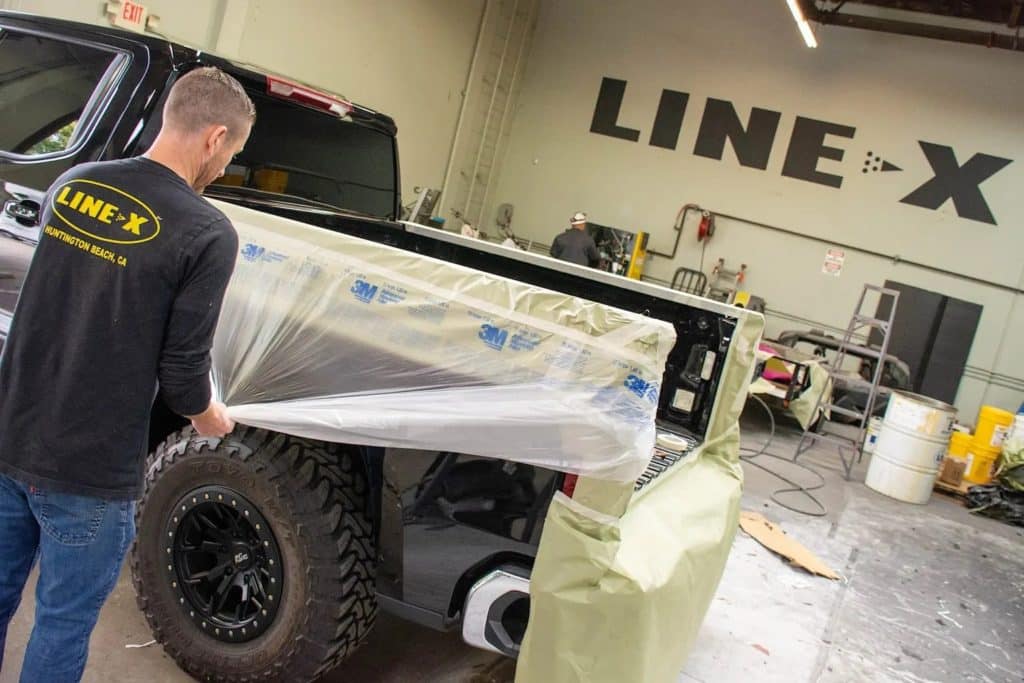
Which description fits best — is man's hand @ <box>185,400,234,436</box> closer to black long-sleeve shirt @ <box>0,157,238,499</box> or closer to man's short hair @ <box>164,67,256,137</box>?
black long-sleeve shirt @ <box>0,157,238,499</box>

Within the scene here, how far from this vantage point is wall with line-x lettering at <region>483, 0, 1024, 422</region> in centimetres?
1014

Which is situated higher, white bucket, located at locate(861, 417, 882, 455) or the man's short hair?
the man's short hair

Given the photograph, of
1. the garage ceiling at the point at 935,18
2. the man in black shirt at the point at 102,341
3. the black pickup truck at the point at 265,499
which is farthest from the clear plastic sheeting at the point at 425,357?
the garage ceiling at the point at 935,18

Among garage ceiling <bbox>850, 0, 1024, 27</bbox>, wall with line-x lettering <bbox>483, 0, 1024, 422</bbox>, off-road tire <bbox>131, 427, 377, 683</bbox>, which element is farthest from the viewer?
wall with line-x lettering <bbox>483, 0, 1024, 422</bbox>

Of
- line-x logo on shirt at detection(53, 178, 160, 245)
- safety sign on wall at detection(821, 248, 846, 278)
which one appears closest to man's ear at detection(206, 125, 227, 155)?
line-x logo on shirt at detection(53, 178, 160, 245)

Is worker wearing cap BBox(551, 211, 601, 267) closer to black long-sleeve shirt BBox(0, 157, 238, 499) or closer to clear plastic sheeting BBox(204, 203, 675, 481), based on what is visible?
clear plastic sheeting BBox(204, 203, 675, 481)

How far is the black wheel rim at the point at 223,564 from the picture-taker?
1.92 m

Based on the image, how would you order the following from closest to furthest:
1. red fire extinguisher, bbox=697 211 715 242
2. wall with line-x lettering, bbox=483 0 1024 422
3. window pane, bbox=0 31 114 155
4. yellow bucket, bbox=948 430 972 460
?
window pane, bbox=0 31 114 155, yellow bucket, bbox=948 430 972 460, wall with line-x lettering, bbox=483 0 1024 422, red fire extinguisher, bbox=697 211 715 242

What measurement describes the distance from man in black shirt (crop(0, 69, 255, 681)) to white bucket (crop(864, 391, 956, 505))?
19.6 feet

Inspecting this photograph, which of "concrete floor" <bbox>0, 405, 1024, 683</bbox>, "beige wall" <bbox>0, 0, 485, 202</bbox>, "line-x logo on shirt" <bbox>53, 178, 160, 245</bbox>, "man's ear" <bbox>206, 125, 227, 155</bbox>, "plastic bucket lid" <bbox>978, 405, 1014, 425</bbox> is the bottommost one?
"concrete floor" <bbox>0, 405, 1024, 683</bbox>

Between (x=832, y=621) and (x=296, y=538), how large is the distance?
2.79 meters

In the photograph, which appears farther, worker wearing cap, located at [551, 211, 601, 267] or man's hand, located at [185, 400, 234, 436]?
worker wearing cap, located at [551, 211, 601, 267]

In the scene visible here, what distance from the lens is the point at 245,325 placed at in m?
1.84

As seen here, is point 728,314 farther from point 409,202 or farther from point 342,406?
point 409,202
